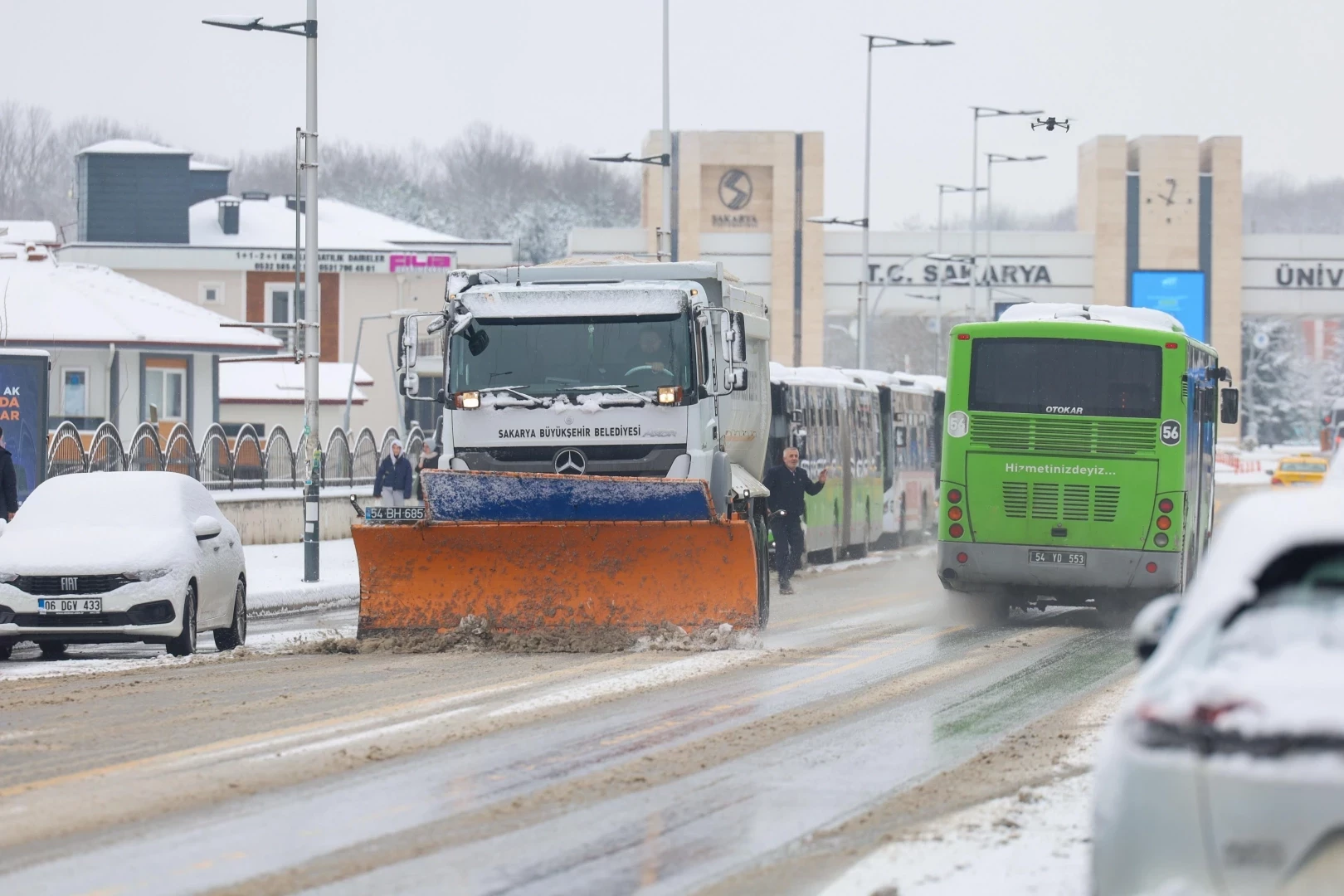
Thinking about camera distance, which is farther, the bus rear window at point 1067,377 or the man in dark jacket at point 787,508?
the man in dark jacket at point 787,508

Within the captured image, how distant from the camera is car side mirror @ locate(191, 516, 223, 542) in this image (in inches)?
680

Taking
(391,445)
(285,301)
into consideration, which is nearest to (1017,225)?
(285,301)

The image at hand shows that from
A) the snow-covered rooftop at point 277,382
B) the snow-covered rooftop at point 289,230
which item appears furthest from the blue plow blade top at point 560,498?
the snow-covered rooftop at point 289,230

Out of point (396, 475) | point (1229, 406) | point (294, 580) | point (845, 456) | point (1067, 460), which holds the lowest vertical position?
point (294, 580)

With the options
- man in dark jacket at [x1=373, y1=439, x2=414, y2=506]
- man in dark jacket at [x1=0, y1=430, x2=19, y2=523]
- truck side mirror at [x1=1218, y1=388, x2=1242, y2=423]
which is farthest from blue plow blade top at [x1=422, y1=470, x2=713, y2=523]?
man in dark jacket at [x1=373, y1=439, x2=414, y2=506]

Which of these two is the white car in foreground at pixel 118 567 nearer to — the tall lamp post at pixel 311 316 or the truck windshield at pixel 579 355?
the truck windshield at pixel 579 355

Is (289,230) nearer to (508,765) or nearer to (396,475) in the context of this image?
(396,475)

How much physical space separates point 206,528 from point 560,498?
10.7 feet

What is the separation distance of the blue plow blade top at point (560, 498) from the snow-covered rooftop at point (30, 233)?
45.1 m

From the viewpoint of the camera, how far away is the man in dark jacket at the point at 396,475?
1439 inches

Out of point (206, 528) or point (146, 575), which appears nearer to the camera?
point (146, 575)

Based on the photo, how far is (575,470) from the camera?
17000mm

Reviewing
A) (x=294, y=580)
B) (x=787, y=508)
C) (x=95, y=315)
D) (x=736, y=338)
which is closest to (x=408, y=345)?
(x=736, y=338)

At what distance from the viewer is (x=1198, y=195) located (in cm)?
9825
